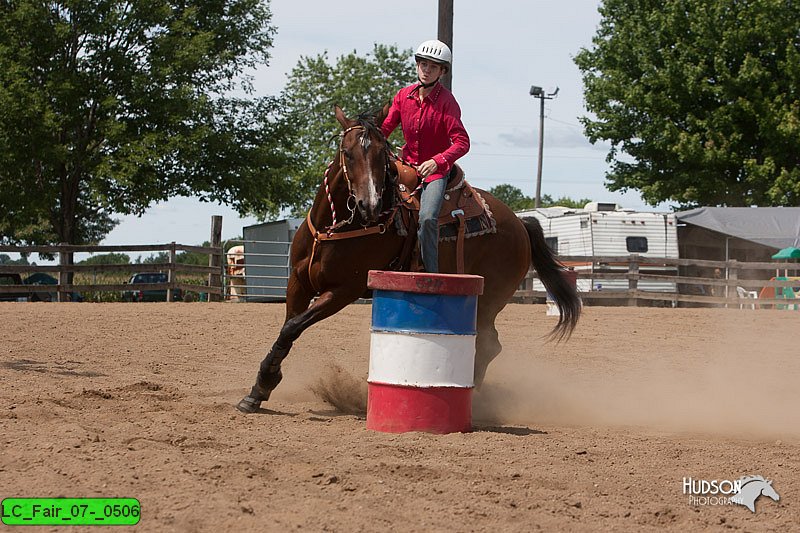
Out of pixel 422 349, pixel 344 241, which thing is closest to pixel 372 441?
pixel 422 349

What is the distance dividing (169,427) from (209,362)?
4.32 m

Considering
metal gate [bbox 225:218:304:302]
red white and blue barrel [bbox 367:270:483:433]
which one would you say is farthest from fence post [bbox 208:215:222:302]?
red white and blue barrel [bbox 367:270:483:433]

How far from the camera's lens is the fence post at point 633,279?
22.0 meters

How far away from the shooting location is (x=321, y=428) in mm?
5902

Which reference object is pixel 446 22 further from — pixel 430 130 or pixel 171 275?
pixel 171 275

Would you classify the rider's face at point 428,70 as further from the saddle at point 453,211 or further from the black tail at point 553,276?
the black tail at point 553,276

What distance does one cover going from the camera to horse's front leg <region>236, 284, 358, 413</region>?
666 cm

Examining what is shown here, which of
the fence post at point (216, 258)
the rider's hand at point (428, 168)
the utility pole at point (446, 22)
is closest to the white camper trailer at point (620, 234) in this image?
the fence post at point (216, 258)

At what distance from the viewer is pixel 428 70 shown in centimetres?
703

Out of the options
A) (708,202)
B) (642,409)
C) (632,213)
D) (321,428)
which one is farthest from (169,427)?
(708,202)

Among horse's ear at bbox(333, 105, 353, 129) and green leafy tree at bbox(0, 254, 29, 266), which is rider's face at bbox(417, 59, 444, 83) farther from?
green leafy tree at bbox(0, 254, 29, 266)

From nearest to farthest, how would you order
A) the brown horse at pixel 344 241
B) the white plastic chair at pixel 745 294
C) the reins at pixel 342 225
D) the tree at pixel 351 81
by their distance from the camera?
the brown horse at pixel 344 241 → the reins at pixel 342 225 → the white plastic chair at pixel 745 294 → the tree at pixel 351 81

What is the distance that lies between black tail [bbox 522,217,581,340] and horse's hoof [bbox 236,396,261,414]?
334 centimetres

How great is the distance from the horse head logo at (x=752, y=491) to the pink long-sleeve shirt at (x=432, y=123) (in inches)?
128
